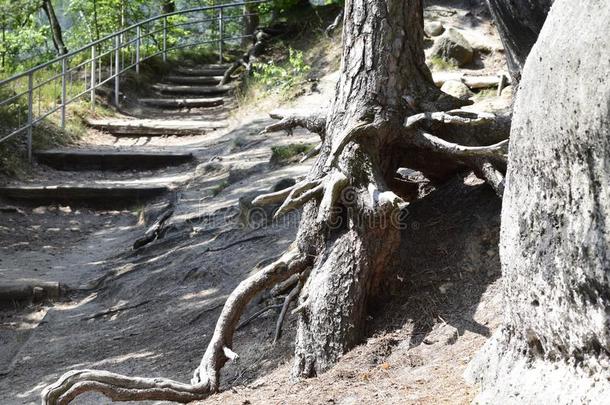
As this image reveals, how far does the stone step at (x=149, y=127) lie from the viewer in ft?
49.0

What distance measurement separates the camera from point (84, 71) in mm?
16391

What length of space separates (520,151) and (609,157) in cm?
72

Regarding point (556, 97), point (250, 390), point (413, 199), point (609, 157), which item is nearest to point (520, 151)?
point (556, 97)

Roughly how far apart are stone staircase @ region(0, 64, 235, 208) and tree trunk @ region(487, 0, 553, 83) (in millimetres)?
7121

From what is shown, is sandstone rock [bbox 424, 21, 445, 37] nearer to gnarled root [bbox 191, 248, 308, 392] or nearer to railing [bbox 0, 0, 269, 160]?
railing [bbox 0, 0, 269, 160]

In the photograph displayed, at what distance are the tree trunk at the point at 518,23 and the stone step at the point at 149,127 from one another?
9984 millimetres

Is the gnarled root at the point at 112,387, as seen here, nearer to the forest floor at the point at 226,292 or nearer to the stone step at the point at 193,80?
the forest floor at the point at 226,292

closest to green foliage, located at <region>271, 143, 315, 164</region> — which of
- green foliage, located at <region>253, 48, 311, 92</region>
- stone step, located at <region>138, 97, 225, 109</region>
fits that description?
green foliage, located at <region>253, 48, 311, 92</region>

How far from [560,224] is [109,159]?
10793mm

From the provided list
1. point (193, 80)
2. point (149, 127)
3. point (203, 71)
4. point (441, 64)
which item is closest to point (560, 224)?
point (441, 64)

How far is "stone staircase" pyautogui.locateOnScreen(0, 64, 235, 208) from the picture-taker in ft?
38.7

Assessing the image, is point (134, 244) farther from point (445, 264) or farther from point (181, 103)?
point (181, 103)

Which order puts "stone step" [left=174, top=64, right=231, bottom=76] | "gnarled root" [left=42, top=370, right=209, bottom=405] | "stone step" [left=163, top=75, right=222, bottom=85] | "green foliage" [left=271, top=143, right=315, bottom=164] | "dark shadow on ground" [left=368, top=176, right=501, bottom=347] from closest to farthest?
"gnarled root" [left=42, top=370, right=209, bottom=405]
"dark shadow on ground" [left=368, top=176, right=501, bottom=347]
"green foliage" [left=271, top=143, right=315, bottom=164]
"stone step" [left=163, top=75, right=222, bottom=85]
"stone step" [left=174, top=64, right=231, bottom=76]

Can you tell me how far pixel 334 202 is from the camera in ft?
17.0
